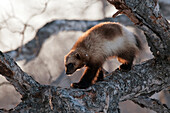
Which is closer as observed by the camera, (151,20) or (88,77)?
(151,20)

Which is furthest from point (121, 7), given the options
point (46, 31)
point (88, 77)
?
point (46, 31)

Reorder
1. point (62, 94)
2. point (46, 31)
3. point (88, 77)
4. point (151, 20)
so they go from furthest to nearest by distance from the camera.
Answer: point (46, 31) < point (88, 77) < point (151, 20) < point (62, 94)

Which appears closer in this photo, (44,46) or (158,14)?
(158,14)

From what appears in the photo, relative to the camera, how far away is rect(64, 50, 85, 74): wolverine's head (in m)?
1.74

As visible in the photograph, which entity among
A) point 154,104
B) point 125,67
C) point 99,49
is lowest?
point 154,104

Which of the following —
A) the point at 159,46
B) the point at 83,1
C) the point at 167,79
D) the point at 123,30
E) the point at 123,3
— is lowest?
the point at 167,79

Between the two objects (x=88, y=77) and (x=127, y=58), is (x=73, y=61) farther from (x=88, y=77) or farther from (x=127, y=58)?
(x=127, y=58)

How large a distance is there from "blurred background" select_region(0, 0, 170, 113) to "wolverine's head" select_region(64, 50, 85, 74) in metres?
1.46

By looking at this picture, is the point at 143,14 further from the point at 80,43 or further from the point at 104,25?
the point at 80,43

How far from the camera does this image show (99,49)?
5.60 ft

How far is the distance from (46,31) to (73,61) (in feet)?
5.22

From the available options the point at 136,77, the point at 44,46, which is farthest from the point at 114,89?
the point at 44,46

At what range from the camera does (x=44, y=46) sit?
10.7 ft

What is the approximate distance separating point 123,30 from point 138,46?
193mm
